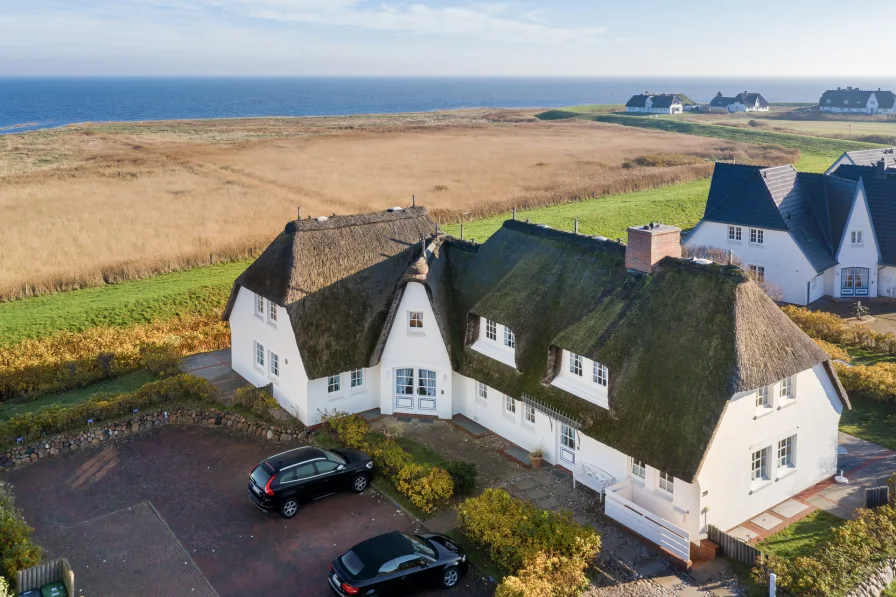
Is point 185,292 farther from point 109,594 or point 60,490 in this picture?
point 109,594

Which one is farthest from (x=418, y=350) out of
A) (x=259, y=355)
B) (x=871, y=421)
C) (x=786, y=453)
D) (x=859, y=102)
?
(x=859, y=102)

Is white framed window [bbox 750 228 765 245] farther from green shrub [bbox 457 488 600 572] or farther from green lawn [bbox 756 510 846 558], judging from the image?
green shrub [bbox 457 488 600 572]

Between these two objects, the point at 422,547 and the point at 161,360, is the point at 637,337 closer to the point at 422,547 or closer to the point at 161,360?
the point at 422,547

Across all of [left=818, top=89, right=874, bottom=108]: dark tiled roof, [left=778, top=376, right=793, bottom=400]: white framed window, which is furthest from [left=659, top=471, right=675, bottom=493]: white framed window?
[left=818, top=89, right=874, bottom=108]: dark tiled roof

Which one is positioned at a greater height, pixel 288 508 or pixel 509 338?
pixel 509 338

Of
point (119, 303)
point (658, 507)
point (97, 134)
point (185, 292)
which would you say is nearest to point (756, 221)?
point (658, 507)

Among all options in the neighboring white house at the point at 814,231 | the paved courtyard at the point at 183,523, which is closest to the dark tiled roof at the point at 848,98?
the neighboring white house at the point at 814,231
